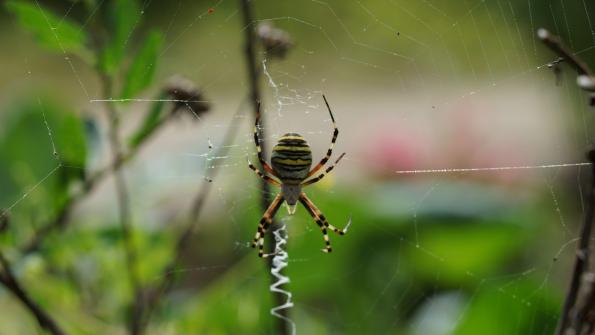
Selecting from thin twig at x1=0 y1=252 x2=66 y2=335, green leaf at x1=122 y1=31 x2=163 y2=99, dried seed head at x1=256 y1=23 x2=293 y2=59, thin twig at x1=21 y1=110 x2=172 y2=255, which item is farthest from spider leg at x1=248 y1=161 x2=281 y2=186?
thin twig at x1=0 y1=252 x2=66 y2=335

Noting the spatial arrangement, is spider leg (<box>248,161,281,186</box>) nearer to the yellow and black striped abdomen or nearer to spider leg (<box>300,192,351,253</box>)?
the yellow and black striped abdomen

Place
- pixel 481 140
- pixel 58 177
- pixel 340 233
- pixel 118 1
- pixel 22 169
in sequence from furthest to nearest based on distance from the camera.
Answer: pixel 481 140
pixel 340 233
pixel 22 169
pixel 58 177
pixel 118 1

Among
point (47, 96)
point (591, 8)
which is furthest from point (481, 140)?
point (47, 96)

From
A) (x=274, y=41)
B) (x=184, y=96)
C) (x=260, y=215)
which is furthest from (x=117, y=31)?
(x=260, y=215)

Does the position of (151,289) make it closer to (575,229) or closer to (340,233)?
(340,233)

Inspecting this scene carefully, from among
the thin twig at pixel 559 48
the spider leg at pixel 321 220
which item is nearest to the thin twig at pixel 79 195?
the thin twig at pixel 559 48

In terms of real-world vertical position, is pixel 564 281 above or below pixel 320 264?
below
